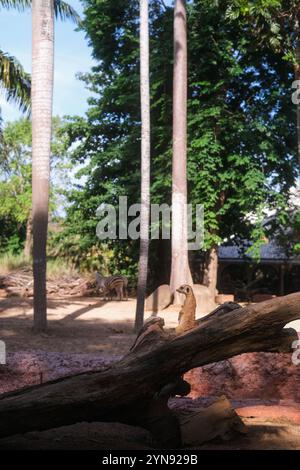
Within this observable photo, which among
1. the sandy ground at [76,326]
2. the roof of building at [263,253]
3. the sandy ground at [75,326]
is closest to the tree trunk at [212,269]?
the roof of building at [263,253]

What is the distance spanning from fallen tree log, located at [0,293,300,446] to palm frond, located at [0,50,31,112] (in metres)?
15.5

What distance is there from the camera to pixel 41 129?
1174 centimetres

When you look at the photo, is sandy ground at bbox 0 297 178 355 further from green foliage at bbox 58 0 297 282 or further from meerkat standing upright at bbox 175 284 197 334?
green foliage at bbox 58 0 297 282

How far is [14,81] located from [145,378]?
15905 millimetres

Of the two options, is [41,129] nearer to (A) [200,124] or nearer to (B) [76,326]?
(B) [76,326]

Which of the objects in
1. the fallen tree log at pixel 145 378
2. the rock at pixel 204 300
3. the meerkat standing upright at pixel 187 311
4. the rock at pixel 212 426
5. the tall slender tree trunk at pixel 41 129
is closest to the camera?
the fallen tree log at pixel 145 378

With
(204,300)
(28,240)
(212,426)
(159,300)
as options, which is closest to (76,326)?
(159,300)

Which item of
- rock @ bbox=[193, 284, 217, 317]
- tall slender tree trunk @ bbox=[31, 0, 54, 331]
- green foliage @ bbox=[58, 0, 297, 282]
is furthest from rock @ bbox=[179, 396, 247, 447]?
green foliage @ bbox=[58, 0, 297, 282]

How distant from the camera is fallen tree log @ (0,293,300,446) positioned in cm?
383

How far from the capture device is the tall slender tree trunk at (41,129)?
11672mm

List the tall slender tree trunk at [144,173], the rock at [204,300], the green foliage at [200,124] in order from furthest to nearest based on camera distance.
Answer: the green foliage at [200,124], the rock at [204,300], the tall slender tree trunk at [144,173]

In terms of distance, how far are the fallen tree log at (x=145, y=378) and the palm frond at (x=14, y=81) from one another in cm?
1550

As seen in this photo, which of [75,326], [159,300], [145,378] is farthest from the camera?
[159,300]

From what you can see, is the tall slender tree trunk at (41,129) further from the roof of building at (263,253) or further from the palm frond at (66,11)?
the roof of building at (263,253)
